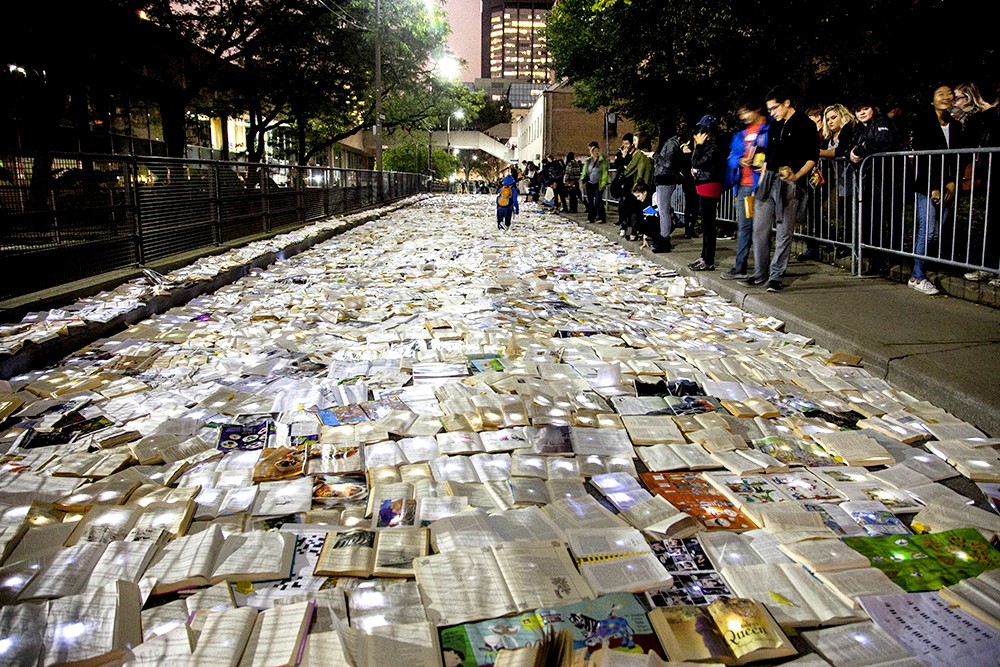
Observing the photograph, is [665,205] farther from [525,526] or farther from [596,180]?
[525,526]

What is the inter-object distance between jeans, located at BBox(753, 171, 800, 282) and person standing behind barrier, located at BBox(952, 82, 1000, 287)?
1357 millimetres

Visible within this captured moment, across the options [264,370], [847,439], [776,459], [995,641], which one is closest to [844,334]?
[847,439]

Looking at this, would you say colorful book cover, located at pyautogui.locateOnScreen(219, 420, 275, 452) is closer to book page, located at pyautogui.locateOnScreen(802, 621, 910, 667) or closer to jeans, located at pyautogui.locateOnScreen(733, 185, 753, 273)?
book page, located at pyautogui.locateOnScreen(802, 621, 910, 667)

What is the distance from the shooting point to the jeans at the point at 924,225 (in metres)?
6.10

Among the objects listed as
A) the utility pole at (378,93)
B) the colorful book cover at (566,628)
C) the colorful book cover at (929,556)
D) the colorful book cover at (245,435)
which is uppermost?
the utility pole at (378,93)

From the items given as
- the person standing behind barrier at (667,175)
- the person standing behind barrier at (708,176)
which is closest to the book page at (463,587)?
the person standing behind barrier at (708,176)

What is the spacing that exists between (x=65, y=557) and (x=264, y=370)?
7.60ft

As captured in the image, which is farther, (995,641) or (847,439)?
(847,439)

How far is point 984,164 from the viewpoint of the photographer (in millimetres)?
5918

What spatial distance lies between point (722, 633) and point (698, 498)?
89 cm

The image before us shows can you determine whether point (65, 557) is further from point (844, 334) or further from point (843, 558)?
point (844, 334)

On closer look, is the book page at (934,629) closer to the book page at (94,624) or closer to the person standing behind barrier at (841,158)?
the book page at (94,624)

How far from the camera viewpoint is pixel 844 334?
4848 millimetres

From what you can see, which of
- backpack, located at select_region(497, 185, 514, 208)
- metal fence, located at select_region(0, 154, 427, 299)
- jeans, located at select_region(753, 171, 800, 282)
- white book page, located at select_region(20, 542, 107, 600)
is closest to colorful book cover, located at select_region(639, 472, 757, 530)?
A: white book page, located at select_region(20, 542, 107, 600)
